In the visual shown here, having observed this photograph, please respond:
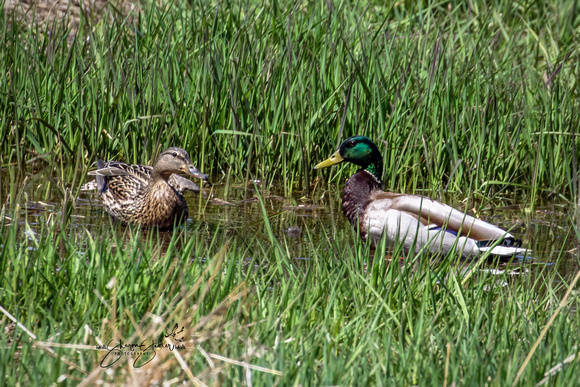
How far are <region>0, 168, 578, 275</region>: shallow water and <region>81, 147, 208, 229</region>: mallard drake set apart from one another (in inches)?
5.5

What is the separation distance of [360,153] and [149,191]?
143cm

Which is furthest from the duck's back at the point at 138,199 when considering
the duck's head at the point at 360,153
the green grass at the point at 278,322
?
the green grass at the point at 278,322

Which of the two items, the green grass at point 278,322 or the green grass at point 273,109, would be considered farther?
the green grass at point 273,109

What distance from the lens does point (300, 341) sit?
2.93m

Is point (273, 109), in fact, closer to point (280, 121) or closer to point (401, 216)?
point (280, 121)

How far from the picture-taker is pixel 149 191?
212 inches

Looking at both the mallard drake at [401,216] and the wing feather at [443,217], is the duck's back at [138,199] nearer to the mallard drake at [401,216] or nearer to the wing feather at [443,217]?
the mallard drake at [401,216]

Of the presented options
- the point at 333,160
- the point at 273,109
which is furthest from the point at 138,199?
the point at 333,160

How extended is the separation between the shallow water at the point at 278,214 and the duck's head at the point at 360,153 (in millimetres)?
398

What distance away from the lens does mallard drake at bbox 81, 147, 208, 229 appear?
5281mm

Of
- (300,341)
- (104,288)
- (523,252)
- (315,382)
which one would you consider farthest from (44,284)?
(523,252)

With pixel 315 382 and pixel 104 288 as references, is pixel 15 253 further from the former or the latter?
pixel 315 382

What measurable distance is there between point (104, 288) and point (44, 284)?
26 cm

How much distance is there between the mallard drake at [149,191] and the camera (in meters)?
5.28
